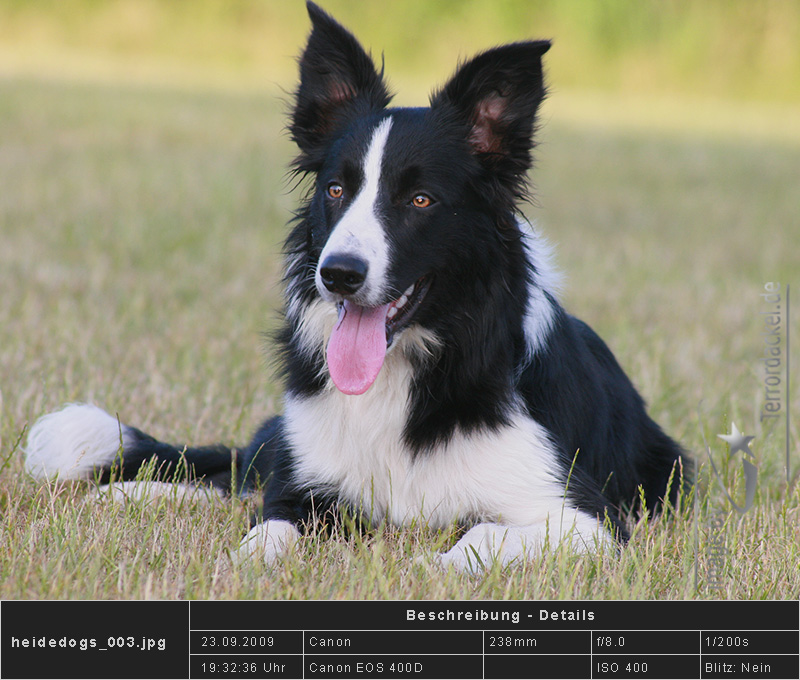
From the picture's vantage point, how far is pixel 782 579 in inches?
128

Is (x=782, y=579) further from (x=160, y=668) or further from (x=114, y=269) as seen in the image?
(x=114, y=269)

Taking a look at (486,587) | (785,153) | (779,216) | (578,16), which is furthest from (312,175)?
(578,16)

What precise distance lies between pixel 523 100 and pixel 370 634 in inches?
78.1

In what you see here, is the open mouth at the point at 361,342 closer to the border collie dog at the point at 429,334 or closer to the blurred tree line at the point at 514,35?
the border collie dog at the point at 429,334

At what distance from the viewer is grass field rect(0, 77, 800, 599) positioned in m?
3.10

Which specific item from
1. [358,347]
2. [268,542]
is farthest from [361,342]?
[268,542]

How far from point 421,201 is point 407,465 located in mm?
969

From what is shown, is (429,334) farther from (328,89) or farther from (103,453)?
(103,453)

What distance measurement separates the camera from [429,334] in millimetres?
3479

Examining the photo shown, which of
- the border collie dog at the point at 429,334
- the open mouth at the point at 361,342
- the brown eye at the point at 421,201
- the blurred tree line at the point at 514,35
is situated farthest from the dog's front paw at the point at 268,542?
the blurred tree line at the point at 514,35

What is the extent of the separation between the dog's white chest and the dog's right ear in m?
0.97

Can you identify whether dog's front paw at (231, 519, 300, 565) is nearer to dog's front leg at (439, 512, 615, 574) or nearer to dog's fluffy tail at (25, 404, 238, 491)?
dog's front leg at (439, 512, 615, 574)

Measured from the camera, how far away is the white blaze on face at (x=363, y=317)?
3242mm

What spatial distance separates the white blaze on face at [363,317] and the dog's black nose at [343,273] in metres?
0.07
